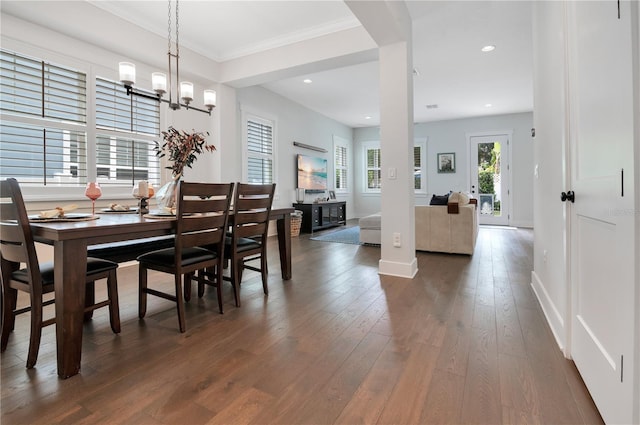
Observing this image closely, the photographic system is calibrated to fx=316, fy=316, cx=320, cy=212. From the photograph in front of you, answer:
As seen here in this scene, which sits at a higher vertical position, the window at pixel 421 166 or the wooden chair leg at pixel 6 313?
the window at pixel 421 166

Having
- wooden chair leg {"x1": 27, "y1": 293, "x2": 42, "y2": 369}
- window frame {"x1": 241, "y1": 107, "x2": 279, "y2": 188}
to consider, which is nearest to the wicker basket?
window frame {"x1": 241, "y1": 107, "x2": 279, "y2": 188}

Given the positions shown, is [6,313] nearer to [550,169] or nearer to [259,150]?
[550,169]

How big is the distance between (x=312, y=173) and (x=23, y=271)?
589cm

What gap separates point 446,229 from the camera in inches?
168

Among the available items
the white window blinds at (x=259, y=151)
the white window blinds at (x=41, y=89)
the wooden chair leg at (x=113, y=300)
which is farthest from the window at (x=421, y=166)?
the wooden chair leg at (x=113, y=300)

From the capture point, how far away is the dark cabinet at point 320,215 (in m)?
6.45

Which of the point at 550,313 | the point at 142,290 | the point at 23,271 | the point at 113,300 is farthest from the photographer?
the point at 142,290

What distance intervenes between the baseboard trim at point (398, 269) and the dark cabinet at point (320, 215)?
323 cm

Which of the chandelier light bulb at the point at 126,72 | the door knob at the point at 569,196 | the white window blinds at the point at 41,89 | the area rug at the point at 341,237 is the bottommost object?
the area rug at the point at 341,237

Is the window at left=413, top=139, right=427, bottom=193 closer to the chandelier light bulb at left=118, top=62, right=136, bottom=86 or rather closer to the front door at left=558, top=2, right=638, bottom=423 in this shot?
the front door at left=558, top=2, right=638, bottom=423

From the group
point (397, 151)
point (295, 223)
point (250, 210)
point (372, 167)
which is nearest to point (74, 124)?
point (250, 210)

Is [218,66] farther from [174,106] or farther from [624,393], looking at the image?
[624,393]

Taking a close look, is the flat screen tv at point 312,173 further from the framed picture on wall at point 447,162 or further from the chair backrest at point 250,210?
the chair backrest at point 250,210

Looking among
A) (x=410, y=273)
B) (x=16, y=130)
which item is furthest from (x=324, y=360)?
(x=16, y=130)
